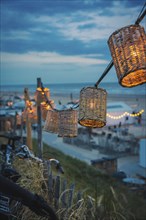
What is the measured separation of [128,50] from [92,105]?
524 mm

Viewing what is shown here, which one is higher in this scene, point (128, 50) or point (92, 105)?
point (128, 50)

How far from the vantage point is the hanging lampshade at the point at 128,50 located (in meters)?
1.10

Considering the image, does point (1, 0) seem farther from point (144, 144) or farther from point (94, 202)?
point (94, 202)

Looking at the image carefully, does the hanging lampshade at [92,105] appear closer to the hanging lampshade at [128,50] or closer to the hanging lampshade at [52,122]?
the hanging lampshade at [128,50]

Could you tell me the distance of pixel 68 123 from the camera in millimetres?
2256

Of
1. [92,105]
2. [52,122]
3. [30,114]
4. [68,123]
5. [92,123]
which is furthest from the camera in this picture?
[30,114]

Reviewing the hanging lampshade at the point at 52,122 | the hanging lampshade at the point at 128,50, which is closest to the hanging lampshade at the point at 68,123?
the hanging lampshade at the point at 52,122

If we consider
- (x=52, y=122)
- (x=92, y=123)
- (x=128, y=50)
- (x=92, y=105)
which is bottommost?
(x=52, y=122)

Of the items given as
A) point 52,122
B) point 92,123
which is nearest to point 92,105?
point 92,123

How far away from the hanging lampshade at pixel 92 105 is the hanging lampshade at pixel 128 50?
40 cm

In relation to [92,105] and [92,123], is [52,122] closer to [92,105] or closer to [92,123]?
[92,123]

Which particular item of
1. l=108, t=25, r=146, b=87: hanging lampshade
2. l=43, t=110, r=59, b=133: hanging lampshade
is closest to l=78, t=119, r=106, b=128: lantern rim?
l=108, t=25, r=146, b=87: hanging lampshade

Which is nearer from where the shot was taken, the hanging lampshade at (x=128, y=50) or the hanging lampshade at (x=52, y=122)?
the hanging lampshade at (x=128, y=50)

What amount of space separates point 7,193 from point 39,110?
313 cm
